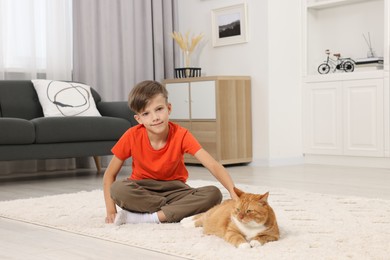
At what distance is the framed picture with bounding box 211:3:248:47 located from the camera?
16.6 feet

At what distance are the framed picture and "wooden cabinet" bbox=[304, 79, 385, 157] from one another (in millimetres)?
734

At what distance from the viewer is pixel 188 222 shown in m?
2.09

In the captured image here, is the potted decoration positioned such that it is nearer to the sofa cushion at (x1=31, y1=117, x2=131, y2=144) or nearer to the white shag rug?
the sofa cushion at (x1=31, y1=117, x2=131, y2=144)

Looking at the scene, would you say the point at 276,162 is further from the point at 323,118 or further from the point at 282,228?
the point at 282,228

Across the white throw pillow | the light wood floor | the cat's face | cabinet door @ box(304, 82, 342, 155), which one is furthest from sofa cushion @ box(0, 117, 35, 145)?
cabinet door @ box(304, 82, 342, 155)

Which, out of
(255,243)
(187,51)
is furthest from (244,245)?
(187,51)

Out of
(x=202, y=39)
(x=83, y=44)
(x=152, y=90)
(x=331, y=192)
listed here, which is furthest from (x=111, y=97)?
(x=152, y=90)

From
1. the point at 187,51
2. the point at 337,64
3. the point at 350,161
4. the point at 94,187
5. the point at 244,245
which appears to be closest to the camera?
the point at 244,245

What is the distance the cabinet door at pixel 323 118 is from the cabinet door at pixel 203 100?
0.84 meters

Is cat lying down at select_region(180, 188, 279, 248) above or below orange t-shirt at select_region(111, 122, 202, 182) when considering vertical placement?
below

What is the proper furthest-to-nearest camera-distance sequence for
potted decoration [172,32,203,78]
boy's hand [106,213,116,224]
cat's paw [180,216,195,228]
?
potted decoration [172,32,203,78] < boy's hand [106,213,116,224] < cat's paw [180,216,195,228]

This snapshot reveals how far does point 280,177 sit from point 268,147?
0.96 meters

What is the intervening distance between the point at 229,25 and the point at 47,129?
80.7 inches

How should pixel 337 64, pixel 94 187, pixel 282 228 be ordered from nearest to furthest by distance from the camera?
1. pixel 282 228
2. pixel 94 187
3. pixel 337 64
